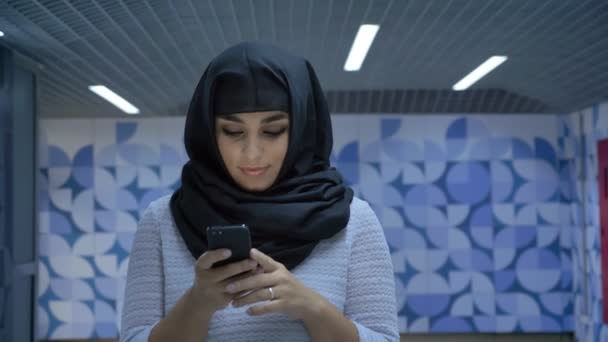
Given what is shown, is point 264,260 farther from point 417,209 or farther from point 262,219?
point 417,209

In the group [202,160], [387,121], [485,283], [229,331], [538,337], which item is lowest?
[538,337]

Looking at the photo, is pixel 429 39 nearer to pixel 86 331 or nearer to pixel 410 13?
pixel 410 13

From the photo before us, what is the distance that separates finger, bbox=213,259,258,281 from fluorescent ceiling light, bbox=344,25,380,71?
3.65m

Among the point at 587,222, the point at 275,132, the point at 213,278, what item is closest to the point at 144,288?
the point at 213,278

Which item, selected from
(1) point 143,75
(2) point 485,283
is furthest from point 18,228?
(2) point 485,283

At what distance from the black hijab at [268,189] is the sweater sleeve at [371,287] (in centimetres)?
6

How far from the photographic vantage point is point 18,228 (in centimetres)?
525

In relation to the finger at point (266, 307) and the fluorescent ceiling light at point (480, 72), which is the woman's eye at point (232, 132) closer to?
the finger at point (266, 307)

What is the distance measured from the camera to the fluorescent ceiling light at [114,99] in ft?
21.1

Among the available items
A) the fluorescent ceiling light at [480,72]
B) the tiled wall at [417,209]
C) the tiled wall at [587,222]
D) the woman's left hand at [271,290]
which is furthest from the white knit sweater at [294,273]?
the tiled wall at [417,209]

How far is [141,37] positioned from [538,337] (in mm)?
6089

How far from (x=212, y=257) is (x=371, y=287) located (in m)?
0.35

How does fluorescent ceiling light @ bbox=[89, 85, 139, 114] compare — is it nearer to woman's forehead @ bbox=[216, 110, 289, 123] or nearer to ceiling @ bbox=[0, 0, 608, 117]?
ceiling @ bbox=[0, 0, 608, 117]

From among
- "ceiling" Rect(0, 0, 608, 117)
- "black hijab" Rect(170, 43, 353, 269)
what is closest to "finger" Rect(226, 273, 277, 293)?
"black hijab" Rect(170, 43, 353, 269)
